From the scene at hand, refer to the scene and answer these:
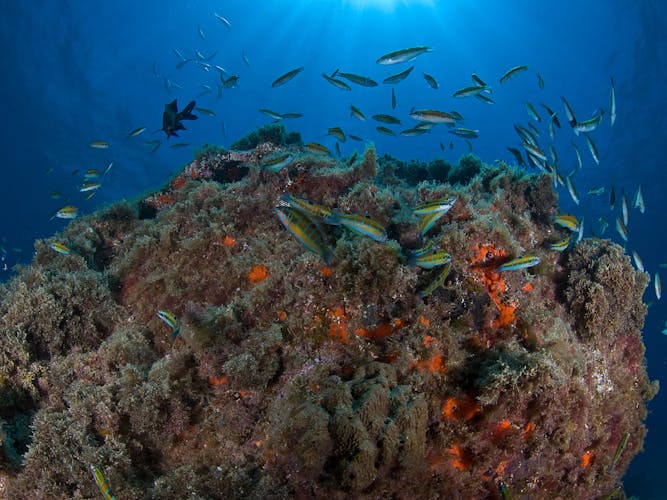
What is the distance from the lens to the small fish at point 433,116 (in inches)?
265

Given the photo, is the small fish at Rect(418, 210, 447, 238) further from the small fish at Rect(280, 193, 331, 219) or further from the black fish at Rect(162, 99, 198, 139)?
the black fish at Rect(162, 99, 198, 139)

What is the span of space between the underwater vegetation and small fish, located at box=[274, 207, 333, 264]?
0.06 feet

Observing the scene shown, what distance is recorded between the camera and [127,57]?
43.2m

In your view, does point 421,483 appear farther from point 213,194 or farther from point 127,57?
point 127,57

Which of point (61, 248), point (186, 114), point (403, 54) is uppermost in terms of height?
point (186, 114)

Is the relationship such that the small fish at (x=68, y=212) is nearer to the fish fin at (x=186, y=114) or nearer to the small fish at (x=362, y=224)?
the fish fin at (x=186, y=114)

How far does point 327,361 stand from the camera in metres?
4.09

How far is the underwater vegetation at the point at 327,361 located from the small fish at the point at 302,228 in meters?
0.02

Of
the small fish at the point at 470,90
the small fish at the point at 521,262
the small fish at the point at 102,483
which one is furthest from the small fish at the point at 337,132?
the small fish at the point at 102,483

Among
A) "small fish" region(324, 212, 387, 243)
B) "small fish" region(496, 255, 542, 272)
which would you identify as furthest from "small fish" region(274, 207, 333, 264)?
"small fish" region(496, 255, 542, 272)

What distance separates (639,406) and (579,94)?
47608 mm

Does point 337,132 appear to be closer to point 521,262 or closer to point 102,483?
point 521,262

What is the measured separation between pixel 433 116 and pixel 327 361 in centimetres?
509

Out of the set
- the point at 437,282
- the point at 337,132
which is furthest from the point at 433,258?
the point at 337,132
